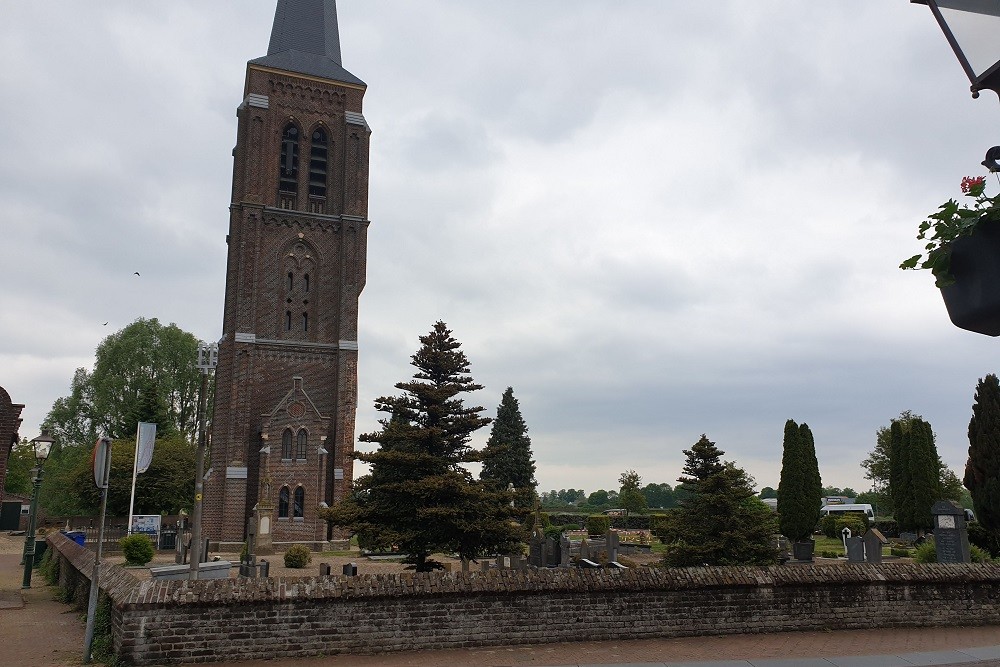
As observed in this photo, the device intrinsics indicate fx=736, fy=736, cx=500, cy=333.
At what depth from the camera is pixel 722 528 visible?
16984 mm

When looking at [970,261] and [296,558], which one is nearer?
[970,261]

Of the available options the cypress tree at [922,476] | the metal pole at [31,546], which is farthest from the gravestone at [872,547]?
the metal pole at [31,546]

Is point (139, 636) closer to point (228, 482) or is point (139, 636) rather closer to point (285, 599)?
point (285, 599)

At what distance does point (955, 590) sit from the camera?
12.5 meters

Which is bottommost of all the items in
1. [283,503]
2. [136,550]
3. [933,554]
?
[136,550]

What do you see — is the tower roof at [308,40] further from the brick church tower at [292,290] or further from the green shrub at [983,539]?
the green shrub at [983,539]

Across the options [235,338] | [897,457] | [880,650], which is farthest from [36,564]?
[897,457]

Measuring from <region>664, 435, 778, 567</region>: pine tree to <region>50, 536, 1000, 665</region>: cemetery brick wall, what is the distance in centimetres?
437

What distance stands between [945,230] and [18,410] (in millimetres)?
23440

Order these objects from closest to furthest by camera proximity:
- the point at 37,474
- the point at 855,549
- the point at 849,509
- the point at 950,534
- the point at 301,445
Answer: the point at 950,534
the point at 37,474
the point at 855,549
the point at 301,445
the point at 849,509

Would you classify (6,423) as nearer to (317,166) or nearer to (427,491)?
(427,491)

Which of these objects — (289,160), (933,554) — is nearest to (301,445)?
(289,160)

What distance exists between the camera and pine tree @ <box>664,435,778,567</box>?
16734mm

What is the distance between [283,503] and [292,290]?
12.9 metres
